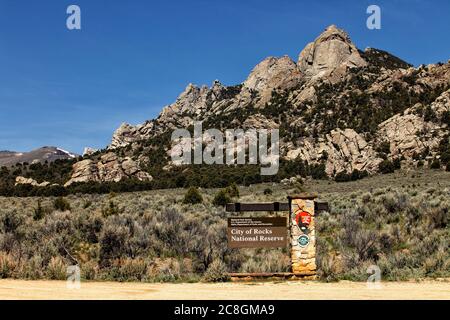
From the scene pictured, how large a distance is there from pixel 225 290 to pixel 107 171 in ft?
242

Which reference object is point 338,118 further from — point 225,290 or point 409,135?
point 225,290

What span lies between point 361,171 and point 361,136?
12.7 meters

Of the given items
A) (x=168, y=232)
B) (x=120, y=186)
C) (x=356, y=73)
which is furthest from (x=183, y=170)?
(x=168, y=232)

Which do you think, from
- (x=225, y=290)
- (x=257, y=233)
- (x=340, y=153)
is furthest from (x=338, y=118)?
(x=225, y=290)

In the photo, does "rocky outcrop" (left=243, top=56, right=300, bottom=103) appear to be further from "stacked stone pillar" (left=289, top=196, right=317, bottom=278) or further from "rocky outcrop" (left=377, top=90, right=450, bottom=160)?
"stacked stone pillar" (left=289, top=196, right=317, bottom=278)

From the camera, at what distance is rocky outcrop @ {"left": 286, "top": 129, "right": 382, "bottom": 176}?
73113mm

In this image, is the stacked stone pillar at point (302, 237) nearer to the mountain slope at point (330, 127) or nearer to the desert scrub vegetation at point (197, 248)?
the desert scrub vegetation at point (197, 248)

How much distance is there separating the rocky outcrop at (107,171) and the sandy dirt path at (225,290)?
66756 mm

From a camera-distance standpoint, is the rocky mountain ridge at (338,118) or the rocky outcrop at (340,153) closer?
the rocky outcrop at (340,153)

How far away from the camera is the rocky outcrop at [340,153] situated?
240 ft

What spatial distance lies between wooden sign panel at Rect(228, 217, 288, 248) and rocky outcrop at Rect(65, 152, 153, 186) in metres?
65.2

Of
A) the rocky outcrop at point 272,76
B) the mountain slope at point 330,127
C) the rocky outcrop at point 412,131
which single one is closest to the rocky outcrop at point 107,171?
the mountain slope at point 330,127

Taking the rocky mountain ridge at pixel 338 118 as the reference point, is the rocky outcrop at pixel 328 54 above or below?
above
